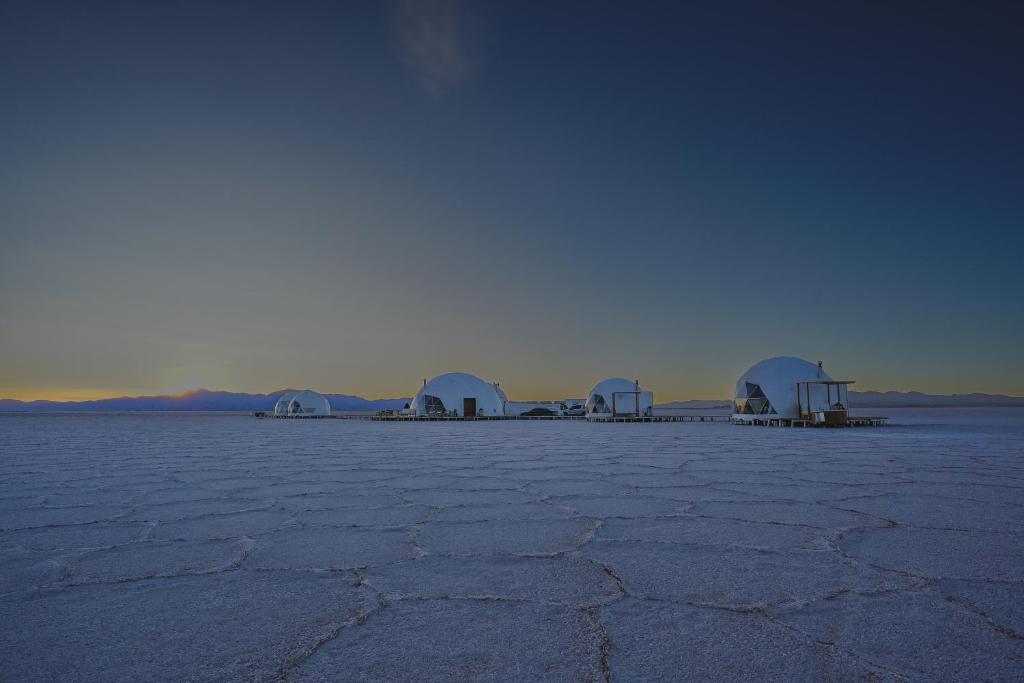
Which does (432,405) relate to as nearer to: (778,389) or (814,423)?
(778,389)

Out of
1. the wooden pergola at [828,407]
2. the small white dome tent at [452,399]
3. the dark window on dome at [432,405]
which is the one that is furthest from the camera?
the dark window on dome at [432,405]

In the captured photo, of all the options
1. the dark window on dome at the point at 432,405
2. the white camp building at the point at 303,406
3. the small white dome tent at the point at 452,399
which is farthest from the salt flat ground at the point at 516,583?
the white camp building at the point at 303,406

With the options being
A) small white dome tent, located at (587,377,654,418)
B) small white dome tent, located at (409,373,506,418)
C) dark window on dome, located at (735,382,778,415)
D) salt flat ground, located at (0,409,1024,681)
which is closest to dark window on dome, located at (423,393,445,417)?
small white dome tent, located at (409,373,506,418)

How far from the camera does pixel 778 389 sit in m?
23.3

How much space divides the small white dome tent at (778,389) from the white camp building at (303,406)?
32.2m

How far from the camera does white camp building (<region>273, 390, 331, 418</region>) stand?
1741 inches

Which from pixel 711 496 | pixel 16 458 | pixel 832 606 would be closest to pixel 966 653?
pixel 832 606

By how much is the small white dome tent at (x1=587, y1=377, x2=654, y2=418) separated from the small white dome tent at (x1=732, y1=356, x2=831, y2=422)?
6635mm

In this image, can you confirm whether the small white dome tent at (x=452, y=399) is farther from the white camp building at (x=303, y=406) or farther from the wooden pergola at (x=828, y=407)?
the wooden pergola at (x=828, y=407)

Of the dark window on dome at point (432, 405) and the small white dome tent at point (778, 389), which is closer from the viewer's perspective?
the small white dome tent at point (778, 389)

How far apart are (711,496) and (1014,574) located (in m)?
2.27

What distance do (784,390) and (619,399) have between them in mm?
10774

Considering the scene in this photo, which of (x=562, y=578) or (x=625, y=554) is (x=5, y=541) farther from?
(x=625, y=554)

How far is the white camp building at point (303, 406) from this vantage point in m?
44.2
